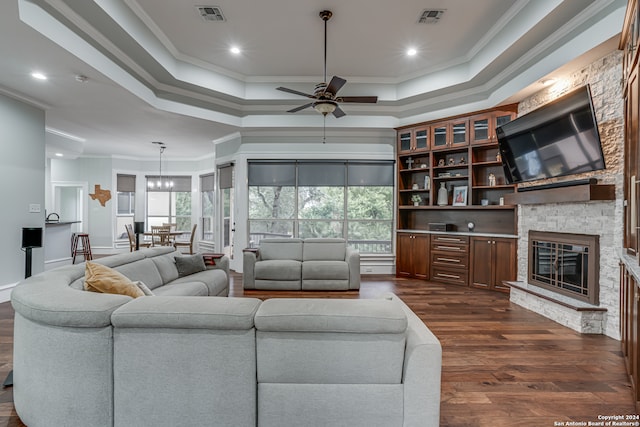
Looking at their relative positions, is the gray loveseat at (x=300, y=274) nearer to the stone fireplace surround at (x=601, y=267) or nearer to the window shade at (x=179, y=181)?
the stone fireplace surround at (x=601, y=267)

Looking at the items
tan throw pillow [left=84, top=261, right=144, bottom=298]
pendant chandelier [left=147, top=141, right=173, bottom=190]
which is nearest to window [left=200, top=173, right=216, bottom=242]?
pendant chandelier [left=147, top=141, right=173, bottom=190]

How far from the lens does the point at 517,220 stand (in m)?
5.05

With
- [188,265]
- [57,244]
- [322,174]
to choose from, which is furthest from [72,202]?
[188,265]

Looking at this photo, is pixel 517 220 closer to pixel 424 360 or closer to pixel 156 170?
pixel 424 360

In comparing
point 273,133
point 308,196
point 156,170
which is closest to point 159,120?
point 273,133

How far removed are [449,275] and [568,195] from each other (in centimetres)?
251

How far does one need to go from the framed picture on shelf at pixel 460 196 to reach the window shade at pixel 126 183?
344 inches

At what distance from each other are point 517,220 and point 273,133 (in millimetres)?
4676

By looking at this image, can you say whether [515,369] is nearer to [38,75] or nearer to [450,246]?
[450,246]

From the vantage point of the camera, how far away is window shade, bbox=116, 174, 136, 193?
9.44 meters

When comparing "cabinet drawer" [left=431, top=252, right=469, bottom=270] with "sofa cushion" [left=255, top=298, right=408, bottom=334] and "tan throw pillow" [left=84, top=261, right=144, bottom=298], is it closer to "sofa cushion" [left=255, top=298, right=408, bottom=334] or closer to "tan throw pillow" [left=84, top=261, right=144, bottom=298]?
"sofa cushion" [left=255, top=298, right=408, bottom=334]

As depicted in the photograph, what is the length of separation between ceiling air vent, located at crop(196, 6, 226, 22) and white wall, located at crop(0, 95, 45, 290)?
10.2 ft

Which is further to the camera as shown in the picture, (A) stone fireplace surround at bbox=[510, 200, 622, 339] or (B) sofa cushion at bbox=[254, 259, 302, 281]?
(B) sofa cushion at bbox=[254, 259, 302, 281]

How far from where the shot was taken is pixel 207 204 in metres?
9.33
